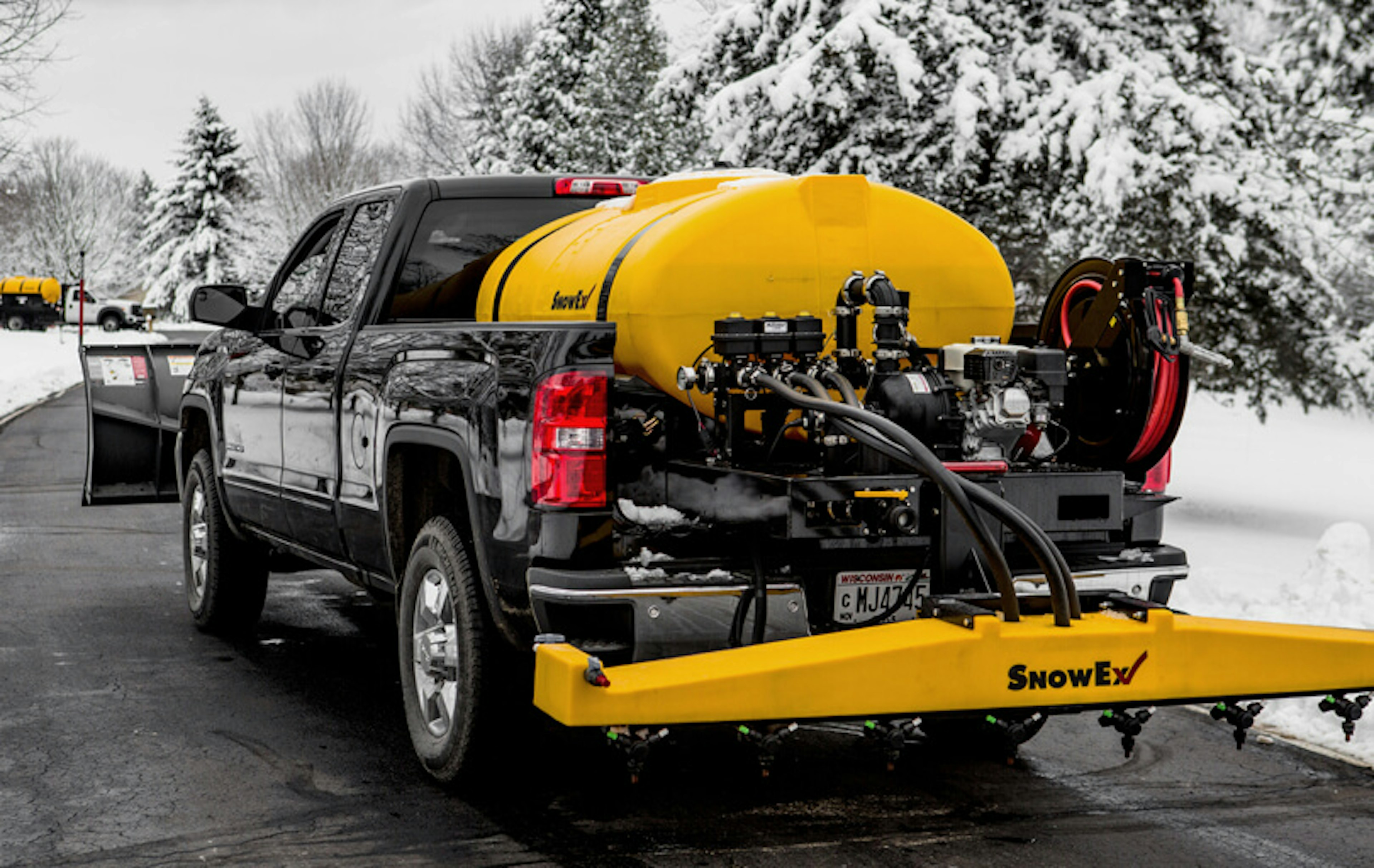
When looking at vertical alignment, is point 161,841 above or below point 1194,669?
below

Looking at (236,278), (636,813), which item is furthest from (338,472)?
(236,278)

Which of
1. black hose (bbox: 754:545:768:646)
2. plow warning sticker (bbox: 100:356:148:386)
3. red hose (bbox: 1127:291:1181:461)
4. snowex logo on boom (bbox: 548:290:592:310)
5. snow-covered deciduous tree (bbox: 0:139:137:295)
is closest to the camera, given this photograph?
black hose (bbox: 754:545:768:646)

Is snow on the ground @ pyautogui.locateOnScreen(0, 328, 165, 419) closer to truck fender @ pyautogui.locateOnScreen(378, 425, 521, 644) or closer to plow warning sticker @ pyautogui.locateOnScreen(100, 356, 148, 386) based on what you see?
plow warning sticker @ pyautogui.locateOnScreen(100, 356, 148, 386)

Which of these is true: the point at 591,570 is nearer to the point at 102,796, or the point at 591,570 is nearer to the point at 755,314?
the point at 755,314

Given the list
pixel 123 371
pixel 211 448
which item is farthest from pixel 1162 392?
pixel 123 371

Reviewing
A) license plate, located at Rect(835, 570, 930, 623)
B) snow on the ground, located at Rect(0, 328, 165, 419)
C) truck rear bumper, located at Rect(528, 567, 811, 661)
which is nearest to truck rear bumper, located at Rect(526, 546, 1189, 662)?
truck rear bumper, located at Rect(528, 567, 811, 661)

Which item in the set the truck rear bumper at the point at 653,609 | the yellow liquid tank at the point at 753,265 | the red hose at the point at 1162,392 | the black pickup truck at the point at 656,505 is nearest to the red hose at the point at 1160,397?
the red hose at the point at 1162,392

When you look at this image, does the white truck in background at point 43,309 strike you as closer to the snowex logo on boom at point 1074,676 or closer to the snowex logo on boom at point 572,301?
the snowex logo on boom at point 572,301

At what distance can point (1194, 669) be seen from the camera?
4.16m

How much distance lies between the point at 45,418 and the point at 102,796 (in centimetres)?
2136

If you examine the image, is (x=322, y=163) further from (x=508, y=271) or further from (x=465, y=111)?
(x=508, y=271)

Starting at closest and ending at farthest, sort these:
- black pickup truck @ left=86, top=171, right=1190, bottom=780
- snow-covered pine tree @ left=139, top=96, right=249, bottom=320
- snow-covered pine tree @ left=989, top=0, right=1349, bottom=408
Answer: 1. black pickup truck @ left=86, top=171, right=1190, bottom=780
2. snow-covered pine tree @ left=989, top=0, right=1349, bottom=408
3. snow-covered pine tree @ left=139, top=96, right=249, bottom=320

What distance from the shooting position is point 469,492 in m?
4.89

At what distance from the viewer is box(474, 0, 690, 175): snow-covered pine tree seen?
4303cm
